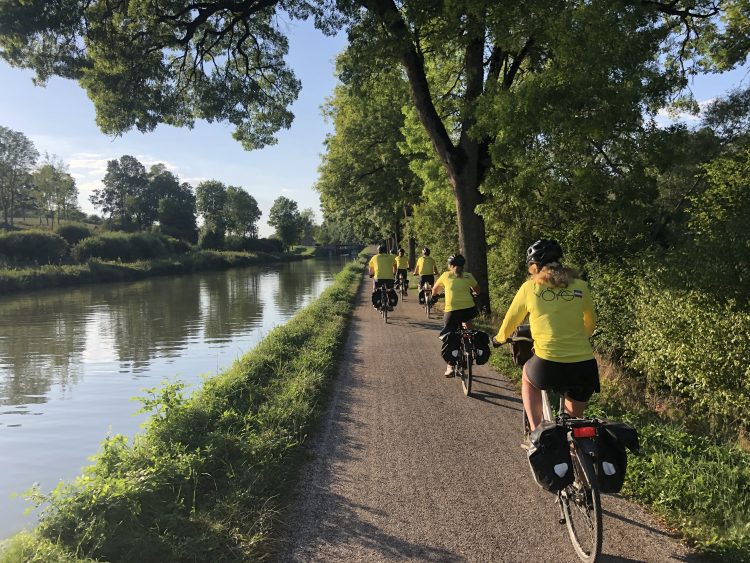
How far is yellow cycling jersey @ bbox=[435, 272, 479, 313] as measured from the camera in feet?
23.1

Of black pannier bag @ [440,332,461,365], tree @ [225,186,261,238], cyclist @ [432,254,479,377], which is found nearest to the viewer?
black pannier bag @ [440,332,461,365]

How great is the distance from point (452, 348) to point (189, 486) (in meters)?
4.00

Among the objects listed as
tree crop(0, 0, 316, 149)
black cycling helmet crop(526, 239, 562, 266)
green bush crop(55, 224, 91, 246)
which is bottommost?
black cycling helmet crop(526, 239, 562, 266)

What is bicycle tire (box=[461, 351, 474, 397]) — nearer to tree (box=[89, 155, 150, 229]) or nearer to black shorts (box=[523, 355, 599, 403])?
black shorts (box=[523, 355, 599, 403])

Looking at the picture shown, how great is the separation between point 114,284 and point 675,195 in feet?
115

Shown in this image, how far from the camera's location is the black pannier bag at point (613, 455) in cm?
287

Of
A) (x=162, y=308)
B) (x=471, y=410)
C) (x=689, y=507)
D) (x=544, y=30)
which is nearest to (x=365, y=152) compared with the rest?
(x=162, y=308)

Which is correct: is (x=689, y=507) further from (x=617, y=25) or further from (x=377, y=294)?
(x=377, y=294)

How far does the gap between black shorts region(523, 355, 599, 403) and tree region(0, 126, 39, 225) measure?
238ft

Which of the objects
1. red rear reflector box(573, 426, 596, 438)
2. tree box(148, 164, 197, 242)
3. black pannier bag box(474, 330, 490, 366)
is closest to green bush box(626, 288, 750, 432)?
black pannier bag box(474, 330, 490, 366)

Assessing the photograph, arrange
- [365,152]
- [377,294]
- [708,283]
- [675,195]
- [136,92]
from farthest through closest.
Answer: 1. [365,152]
2. [675,195]
3. [377,294]
4. [136,92]
5. [708,283]

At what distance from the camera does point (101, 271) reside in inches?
1485

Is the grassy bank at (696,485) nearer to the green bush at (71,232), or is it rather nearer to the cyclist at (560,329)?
the cyclist at (560,329)

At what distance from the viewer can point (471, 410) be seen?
6.00 meters
